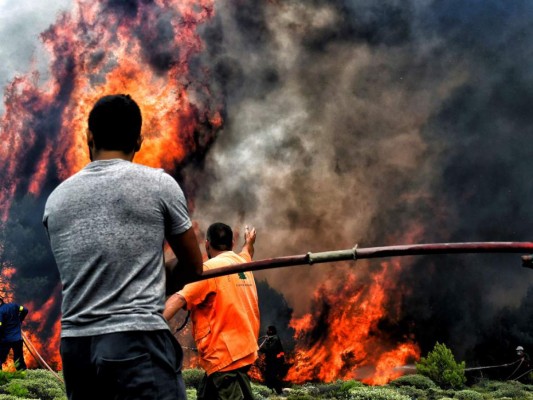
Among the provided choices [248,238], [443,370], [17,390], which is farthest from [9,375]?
[443,370]

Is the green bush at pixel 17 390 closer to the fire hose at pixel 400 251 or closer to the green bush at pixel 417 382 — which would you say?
the fire hose at pixel 400 251

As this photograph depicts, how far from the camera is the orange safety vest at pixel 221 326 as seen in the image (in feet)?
13.2

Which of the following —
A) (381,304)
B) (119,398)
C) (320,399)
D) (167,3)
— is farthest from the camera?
(167,3)

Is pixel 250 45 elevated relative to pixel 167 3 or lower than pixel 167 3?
lower

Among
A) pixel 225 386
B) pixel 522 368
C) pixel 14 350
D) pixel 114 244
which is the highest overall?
pixel 114 244

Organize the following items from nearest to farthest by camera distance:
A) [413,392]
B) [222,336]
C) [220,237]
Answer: [222,336] < [220,237] < [413,392]

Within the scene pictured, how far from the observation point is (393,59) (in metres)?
23.8

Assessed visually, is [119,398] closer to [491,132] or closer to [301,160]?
[301,160]

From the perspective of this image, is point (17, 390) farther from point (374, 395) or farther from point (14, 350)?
point (374, 395)

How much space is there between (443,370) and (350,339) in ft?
17.1

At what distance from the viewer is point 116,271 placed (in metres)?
1.86

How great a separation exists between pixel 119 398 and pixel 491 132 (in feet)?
78.6

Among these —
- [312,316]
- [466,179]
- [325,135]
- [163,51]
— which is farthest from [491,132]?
[163,51]

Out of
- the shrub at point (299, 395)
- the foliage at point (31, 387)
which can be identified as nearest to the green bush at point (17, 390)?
the foliage at point (31, 387)
